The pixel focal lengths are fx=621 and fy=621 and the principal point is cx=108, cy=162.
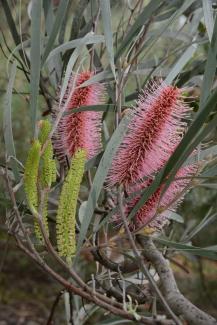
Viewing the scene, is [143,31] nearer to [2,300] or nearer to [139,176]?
[139,176]

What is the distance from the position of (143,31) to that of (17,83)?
9.15 feet

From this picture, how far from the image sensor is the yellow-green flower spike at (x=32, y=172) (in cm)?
63

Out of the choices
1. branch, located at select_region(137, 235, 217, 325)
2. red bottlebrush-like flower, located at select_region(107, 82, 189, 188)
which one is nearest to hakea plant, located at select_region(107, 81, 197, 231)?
red bottlebrush-like flower, located at select_region(107, 82, 189, 188)

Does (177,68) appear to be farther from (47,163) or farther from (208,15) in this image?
(47,163)

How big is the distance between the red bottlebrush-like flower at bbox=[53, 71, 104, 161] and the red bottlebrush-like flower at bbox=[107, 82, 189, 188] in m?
0.06

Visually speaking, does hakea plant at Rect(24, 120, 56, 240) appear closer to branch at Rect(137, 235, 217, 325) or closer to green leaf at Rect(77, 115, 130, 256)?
green leaf at Rect(77, 115, 130, 256)

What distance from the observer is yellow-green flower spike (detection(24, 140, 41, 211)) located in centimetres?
63

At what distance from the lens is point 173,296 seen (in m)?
0.82

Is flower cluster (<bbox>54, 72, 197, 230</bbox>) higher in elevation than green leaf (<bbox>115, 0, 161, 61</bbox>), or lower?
→ lower

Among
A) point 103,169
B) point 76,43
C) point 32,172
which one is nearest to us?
point 32,172

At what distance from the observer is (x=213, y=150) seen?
0.84 m

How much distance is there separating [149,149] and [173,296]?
0.64 feet

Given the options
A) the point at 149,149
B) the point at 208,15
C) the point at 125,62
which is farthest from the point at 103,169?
the point at 208,15

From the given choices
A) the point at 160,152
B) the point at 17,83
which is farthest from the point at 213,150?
the point at 17,83
